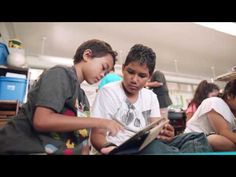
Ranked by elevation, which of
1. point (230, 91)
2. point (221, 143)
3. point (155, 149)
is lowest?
point (221, 143)

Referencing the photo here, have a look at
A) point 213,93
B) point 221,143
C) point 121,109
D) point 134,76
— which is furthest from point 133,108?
point 213,93

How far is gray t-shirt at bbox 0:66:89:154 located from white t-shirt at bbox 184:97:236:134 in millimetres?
707

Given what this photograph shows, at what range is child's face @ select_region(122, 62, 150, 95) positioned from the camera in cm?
94

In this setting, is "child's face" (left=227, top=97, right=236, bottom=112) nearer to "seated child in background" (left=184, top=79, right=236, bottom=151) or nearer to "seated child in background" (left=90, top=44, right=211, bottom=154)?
"seated child in background" (left=184, top=79, right=236, bottom=151)

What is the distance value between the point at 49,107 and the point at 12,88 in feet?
4.91

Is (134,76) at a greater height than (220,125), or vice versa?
(134,76)

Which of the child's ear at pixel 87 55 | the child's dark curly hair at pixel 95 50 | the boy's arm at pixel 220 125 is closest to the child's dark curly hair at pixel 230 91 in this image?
the boy's arm at pixel 220 125

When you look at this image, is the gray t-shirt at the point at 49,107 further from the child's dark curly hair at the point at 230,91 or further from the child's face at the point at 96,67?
the child's dark curly hair at the point at 230,91

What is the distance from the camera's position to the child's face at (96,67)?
0.88 meters

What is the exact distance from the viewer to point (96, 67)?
893mm

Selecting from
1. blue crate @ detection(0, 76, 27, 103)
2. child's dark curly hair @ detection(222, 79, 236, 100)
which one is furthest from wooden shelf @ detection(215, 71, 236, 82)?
blue crate @ detection(0, 76, 27, 103)

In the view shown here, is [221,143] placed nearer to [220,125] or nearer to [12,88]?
[220,125]
